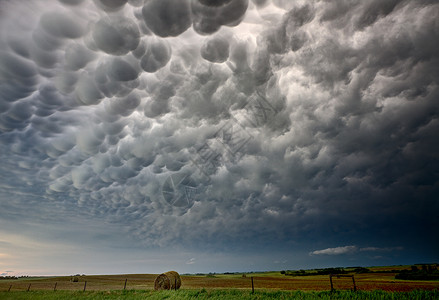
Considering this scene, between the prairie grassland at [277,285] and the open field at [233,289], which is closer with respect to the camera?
the open field at [233,289]

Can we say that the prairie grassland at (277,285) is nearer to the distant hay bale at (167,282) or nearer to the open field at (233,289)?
the open field at (233,289)

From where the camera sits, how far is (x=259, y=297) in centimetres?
1914

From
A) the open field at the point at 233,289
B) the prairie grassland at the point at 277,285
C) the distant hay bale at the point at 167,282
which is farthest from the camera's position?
the distant hay bale at the point at 167,282

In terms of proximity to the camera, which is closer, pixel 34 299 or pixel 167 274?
pixel 34 299

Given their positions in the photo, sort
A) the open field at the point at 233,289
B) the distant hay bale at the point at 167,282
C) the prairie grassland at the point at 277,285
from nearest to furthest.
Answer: the open field at the point at 233,289 < the prairie grassland at the point at 277,285 < the distant hay bale at the point at 167,282

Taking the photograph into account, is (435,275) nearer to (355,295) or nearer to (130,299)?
(355,295)

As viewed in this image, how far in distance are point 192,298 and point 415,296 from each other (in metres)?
14.8

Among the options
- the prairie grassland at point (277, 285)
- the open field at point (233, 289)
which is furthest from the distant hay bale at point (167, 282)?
the prairie grassland at point (277, 285)

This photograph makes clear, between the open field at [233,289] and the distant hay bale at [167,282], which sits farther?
the distant hay bale at [167,282]

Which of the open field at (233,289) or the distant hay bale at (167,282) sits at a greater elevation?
the distant hay bale at (167,282)

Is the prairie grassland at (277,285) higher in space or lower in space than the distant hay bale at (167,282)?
lower

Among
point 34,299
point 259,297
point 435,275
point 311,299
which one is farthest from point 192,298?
point 435,275

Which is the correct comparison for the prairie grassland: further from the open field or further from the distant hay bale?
the distant hay bale

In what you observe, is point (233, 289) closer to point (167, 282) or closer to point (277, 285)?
point (167, 282)
